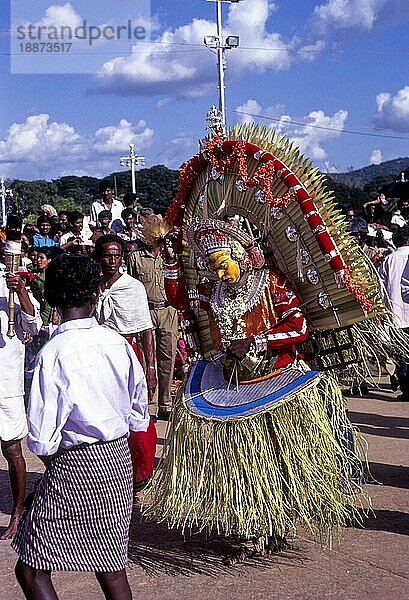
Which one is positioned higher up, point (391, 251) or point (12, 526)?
point (391, 251)

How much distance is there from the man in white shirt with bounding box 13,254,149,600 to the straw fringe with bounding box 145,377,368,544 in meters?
1.29

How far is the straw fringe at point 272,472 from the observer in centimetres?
448

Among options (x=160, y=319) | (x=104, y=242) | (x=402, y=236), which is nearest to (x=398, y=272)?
(x=402, y=236)

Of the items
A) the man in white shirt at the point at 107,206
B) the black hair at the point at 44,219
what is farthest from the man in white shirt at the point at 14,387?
the man in white shirt at the point at 107,206

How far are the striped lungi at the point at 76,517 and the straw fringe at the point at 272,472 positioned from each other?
1.33 metres

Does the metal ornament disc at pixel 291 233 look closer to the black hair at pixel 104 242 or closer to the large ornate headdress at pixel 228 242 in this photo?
the large ornate headdress at pixel 228 242

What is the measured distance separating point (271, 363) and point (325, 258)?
0.67 meters

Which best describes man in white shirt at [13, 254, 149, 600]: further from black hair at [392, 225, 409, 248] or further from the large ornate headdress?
black hair at [392, 225, 409, 248]

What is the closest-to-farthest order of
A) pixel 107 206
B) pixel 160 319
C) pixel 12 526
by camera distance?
pixel 12 526, pixel 160 319, pixel 107 206

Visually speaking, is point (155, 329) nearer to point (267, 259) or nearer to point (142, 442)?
point (267, 259)

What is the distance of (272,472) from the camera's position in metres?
4.52

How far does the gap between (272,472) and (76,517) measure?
1566 millimetres

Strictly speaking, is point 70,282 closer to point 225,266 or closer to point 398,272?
point 225,266

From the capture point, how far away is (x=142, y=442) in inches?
148
